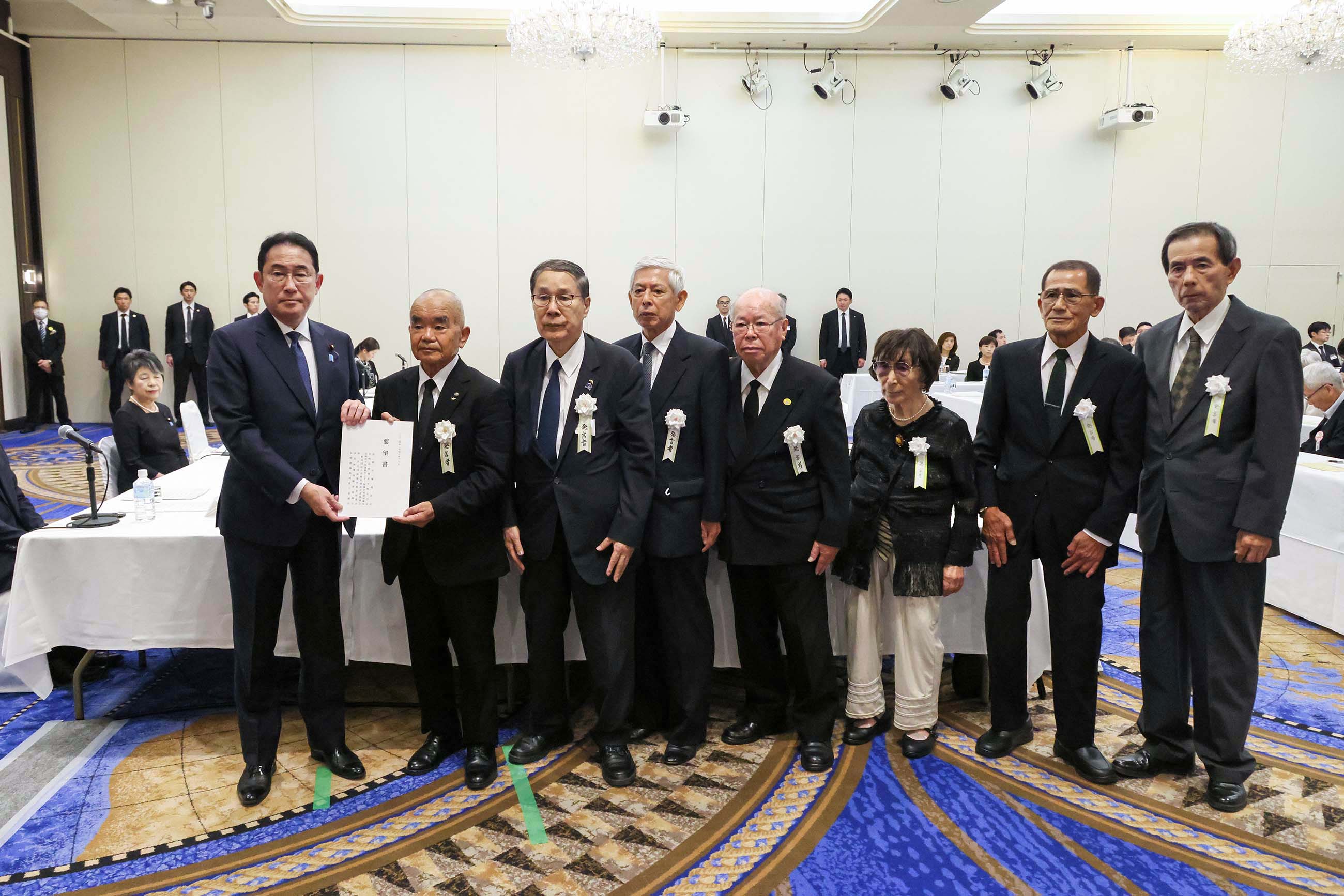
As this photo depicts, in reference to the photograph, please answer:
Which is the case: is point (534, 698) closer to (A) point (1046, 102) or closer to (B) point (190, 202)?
(B) point (190, 202)

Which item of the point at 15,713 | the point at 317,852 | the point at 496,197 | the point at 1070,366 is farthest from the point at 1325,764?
the point at 496,197

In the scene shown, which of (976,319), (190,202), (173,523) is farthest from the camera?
(976,319)

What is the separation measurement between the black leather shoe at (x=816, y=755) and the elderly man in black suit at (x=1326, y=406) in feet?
12.5

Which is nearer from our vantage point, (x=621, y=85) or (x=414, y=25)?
(x=414, y=25)

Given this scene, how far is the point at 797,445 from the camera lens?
9.35 ft

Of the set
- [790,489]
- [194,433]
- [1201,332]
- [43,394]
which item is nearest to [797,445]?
[790,489]

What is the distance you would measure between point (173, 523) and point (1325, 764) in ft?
14.0

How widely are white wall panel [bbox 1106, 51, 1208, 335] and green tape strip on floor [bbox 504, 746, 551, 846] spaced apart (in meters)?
12.2

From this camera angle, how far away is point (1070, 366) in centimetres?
281

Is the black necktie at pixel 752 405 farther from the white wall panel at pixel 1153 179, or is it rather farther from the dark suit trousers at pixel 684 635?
the white wall panel at pixel 1153 179

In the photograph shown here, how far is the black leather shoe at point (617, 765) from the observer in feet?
9.15

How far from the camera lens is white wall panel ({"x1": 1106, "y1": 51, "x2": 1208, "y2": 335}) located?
12297 mm

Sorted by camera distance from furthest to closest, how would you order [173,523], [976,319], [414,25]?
[976,319] → [414,25] → [173,523]

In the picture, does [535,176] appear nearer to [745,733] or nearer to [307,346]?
[307,346]
